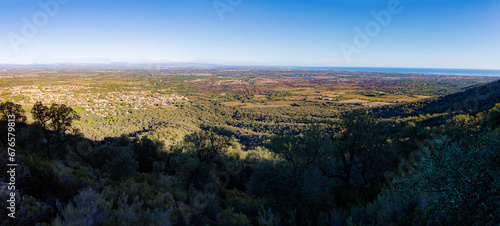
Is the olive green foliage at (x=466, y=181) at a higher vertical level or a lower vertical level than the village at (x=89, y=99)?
higher

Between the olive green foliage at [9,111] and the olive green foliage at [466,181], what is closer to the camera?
the olive green foliage at [466,181]

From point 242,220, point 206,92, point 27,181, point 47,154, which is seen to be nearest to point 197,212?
point 242,220

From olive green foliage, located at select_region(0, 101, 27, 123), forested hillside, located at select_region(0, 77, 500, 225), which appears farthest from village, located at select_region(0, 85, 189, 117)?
forested hillside, located at select_region(0, 77, 500, 225)

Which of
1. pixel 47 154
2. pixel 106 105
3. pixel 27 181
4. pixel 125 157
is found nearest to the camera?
pixel 27 181

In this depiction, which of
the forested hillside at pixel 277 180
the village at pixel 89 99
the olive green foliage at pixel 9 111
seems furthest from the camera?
the village at pixel 89 99

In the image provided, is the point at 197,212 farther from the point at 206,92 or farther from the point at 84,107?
the point at 206,92

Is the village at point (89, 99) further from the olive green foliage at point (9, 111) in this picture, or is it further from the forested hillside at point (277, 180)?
the forested hillside at point (277, 180)

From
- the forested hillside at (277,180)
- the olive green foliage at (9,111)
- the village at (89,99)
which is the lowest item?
the village at (89,99)

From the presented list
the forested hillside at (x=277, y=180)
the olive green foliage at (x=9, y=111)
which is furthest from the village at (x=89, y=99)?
the forested hillside at (x=277, y=180)

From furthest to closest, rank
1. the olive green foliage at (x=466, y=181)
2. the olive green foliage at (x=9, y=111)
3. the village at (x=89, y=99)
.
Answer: the village at (x=89, y=99), the olive green foliage at (x=9, y=111), the olive green foliage at (x=466, y=181)
